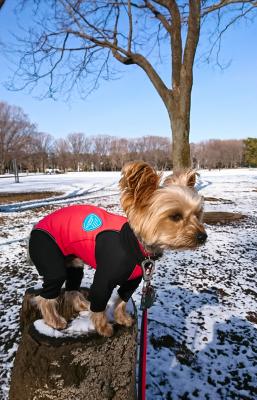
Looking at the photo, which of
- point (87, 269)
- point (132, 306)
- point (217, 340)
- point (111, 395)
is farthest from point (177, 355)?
point (87, 269)

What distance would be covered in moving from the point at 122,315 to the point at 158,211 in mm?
923

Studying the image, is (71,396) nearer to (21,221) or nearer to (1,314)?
(1,314)

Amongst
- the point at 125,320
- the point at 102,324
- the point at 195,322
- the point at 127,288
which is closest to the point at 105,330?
the point at 102,324

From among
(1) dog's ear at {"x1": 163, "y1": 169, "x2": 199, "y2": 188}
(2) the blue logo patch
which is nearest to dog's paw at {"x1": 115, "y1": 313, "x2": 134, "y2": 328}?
(2) the blue logo patch

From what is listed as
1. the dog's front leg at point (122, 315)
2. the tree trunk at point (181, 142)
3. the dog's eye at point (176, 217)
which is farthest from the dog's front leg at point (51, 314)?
the tree trunk at point (181, 142)

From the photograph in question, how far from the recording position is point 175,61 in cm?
841

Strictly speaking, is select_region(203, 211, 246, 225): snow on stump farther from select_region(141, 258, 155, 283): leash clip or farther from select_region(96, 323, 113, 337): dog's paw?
select_region(96, 323, 113, 337): dog's paw

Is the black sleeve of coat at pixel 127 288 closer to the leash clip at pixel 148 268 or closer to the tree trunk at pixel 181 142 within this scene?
the leash clip at pixel 148 268

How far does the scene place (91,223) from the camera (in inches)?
104

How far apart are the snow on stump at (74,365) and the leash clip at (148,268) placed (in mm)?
458

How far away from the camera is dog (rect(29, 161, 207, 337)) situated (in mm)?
2438

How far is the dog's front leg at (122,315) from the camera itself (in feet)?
8.48

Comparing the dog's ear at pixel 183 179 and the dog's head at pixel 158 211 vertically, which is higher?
the dog's ear at pixel 183 179

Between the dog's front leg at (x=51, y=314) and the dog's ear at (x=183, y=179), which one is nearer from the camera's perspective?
the dog's front leg at (x=51, y=314)
